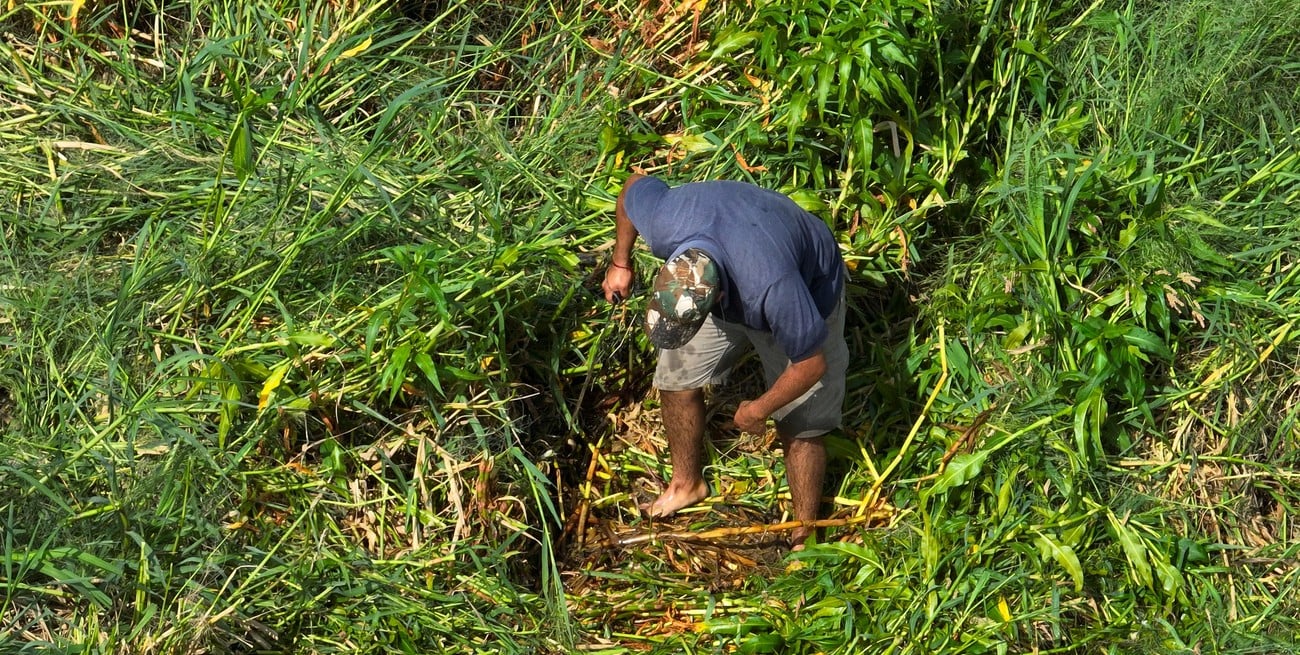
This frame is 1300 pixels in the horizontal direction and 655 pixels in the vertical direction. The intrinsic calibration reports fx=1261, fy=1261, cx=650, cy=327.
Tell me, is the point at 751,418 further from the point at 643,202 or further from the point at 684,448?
the point at 643,202

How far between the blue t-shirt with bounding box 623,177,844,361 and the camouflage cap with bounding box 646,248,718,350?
61mm

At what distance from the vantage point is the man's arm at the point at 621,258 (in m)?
3.67

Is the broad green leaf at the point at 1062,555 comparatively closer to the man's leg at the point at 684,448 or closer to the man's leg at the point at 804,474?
the man's leg at the point at 804,474

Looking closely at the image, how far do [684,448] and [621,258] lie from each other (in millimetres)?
664

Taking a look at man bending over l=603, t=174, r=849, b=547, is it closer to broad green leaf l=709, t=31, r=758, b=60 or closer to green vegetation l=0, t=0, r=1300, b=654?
green vegetation l=0, t=0, r=1300, b=654

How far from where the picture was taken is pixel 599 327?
414cm

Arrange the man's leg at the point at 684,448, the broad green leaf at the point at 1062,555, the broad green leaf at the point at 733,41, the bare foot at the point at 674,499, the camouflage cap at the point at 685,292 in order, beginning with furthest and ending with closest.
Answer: the broad green leaf at the point at 733,41, the bare foot at the point at 674,499, the man's leg at the point at 684,448, the broad green leaf at the point at 1062,555, the camouflage cap at the point at 685,292

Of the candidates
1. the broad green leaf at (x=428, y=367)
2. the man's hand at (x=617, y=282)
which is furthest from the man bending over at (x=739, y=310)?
the broad green leaf at (x=428, y=367)

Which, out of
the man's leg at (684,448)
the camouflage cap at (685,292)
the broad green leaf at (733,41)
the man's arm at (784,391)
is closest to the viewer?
the camouflage cap at (685,292)

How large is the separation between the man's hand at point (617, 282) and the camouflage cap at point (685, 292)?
55 centimetres

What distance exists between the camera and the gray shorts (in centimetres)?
372

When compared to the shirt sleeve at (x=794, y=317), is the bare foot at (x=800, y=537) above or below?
below

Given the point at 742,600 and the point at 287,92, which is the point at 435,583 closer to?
the point at 742,600

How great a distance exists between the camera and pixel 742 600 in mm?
3766
